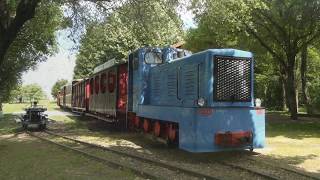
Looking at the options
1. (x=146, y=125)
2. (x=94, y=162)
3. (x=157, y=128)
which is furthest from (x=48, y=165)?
(x=146, y=125)

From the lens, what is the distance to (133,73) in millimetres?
18234

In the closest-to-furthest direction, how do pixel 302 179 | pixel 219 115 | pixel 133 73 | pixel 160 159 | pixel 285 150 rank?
pixel 302 179 < pixel 219 115 < pixel 160 159 < pixel 285 150 < pixel 133 73

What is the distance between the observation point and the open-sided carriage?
1005 inches

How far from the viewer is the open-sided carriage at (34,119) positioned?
1005 inches

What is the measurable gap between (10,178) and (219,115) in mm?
5319

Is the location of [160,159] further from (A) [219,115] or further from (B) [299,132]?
(B) [299,132]

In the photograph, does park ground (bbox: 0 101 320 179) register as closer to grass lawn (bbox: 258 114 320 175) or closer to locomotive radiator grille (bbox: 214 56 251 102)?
grass lawn (bbox: 258 114 320 175)

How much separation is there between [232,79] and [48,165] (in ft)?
17.8

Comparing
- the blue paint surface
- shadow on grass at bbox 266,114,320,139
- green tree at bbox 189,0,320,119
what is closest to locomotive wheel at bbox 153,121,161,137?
the blue paint surface

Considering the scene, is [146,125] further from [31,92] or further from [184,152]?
[31,92]

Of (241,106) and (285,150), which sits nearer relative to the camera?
(241,106)

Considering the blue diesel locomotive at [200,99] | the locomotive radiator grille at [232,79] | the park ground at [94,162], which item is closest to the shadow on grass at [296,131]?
the park ground at [94,162]

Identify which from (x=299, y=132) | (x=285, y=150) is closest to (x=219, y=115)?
(x=285, y=150)

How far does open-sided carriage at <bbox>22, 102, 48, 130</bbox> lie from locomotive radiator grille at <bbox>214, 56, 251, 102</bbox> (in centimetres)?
1497
